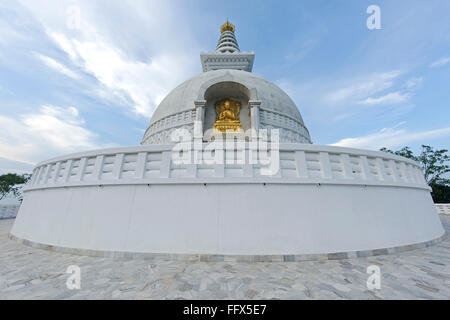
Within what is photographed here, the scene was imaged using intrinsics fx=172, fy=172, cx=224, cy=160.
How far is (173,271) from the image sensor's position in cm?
325

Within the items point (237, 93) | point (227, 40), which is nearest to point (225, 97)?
point (237, 93)

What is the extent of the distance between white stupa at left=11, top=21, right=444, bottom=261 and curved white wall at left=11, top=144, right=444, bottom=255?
25 millimetres

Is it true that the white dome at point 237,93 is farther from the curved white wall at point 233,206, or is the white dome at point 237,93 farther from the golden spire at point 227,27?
the golden spire at point 227,27

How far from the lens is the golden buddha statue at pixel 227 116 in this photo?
11078mm

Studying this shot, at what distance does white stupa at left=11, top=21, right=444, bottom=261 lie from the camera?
4.00 m

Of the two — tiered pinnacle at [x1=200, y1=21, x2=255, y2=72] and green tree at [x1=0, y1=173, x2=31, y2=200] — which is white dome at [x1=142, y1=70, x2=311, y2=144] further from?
green tree at [x1=0, y1=173, x2=31, y2=200]

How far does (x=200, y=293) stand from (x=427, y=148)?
37.0 metres

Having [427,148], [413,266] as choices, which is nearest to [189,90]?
[413,266]

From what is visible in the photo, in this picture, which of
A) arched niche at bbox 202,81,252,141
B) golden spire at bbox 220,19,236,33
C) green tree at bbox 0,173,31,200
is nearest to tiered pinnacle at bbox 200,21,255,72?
arched niche at bbox 202,81,252,141

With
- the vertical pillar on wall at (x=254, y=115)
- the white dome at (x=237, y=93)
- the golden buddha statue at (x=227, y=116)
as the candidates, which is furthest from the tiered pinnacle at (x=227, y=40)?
the vertical pillar on wall at (x=254, y=115)

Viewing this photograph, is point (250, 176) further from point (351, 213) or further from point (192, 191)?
point (351, 213)

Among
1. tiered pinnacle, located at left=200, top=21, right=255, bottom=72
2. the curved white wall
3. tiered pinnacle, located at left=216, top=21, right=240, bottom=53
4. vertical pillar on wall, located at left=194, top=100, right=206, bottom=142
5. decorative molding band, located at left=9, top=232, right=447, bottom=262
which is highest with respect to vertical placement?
tiered pinnacle, located at left=216, top=21, right=240, bottom=53

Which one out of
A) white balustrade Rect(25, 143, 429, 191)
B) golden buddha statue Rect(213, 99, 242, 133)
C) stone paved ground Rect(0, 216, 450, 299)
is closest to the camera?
stone paved ground Rect(0, 216, 450, 299)

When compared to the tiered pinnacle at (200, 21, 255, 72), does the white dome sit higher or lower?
lower
